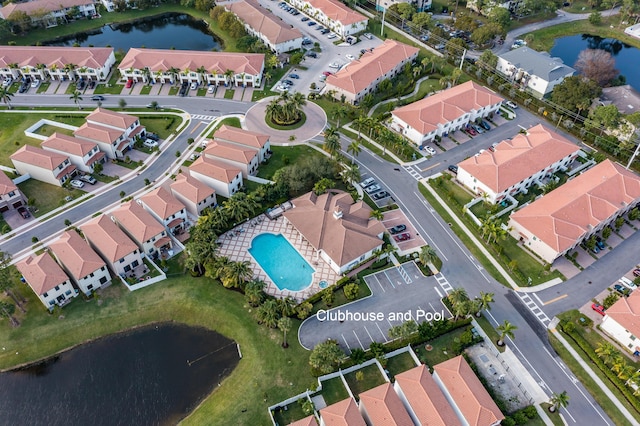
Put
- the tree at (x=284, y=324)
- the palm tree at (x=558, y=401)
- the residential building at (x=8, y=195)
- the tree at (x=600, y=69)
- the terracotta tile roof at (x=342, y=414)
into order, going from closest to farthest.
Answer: the terracotta tile roof at (x=342, y=414), the palm tree at (x=558, y=401), the tree at (x=284, y=324), the residential building at (x=8, y=195), the tree at (x=600, y=69)

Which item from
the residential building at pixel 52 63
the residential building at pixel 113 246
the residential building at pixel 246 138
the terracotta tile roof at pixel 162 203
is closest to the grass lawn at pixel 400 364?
the residential building at pixel 113 246

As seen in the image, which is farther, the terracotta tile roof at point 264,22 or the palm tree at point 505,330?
the terracotta tile roof at point 264,22

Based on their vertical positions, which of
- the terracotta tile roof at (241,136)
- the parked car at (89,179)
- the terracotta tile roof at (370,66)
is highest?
the terracotta tile roof at (370,66)

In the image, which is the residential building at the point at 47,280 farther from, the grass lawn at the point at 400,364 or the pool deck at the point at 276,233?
the grass lawn at the point at 400,364

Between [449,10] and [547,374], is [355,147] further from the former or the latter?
[449,10]

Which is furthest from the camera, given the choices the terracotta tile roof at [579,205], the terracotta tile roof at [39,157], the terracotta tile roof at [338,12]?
the terracotta tile roof at [338,12]

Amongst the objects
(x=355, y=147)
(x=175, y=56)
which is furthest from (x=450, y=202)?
(x=175, y=56)

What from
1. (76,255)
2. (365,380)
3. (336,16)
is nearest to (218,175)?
(76,255)
